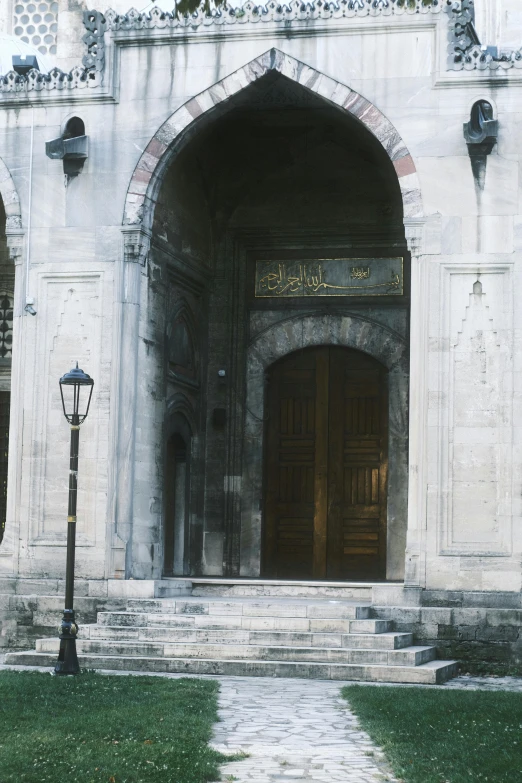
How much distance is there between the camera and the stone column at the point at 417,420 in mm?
13930

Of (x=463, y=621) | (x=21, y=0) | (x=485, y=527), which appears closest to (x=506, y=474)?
(x=485, y=527)

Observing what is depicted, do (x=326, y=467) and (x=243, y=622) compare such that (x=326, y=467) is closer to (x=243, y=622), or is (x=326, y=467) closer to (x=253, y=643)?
(x=243, y=622)

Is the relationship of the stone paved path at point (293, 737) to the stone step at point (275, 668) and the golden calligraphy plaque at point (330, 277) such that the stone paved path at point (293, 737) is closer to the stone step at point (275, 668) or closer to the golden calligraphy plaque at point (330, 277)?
the stone step at point (275, 668)

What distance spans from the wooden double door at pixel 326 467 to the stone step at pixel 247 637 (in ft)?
13.1

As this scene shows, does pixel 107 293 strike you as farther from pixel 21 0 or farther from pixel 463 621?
pixel 21 0

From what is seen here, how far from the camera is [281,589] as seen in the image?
588 inches

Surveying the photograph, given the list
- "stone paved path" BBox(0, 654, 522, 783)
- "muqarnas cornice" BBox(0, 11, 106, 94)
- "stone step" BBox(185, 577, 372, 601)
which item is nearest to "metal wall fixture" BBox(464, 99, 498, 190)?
"muqarnas cornice" BBox(0, 11, 106, 94)

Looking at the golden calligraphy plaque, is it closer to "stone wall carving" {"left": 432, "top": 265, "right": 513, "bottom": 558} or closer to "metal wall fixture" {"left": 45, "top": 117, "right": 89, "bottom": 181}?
"stone wall carving" {"left": 432, "top": 265, "right": 513, "bottom": 558}

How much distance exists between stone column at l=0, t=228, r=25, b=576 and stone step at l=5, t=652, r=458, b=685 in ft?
8.17

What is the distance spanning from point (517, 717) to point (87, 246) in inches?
316

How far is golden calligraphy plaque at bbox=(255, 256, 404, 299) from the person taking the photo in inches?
687

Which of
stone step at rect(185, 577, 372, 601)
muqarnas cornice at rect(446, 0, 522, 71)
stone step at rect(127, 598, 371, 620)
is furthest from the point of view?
stone step at rect(185, 577, 372, 601)

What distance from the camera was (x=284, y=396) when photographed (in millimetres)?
17750

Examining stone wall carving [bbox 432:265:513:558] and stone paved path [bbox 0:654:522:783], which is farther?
stone wall carving [bbox 432:265:513:558]
